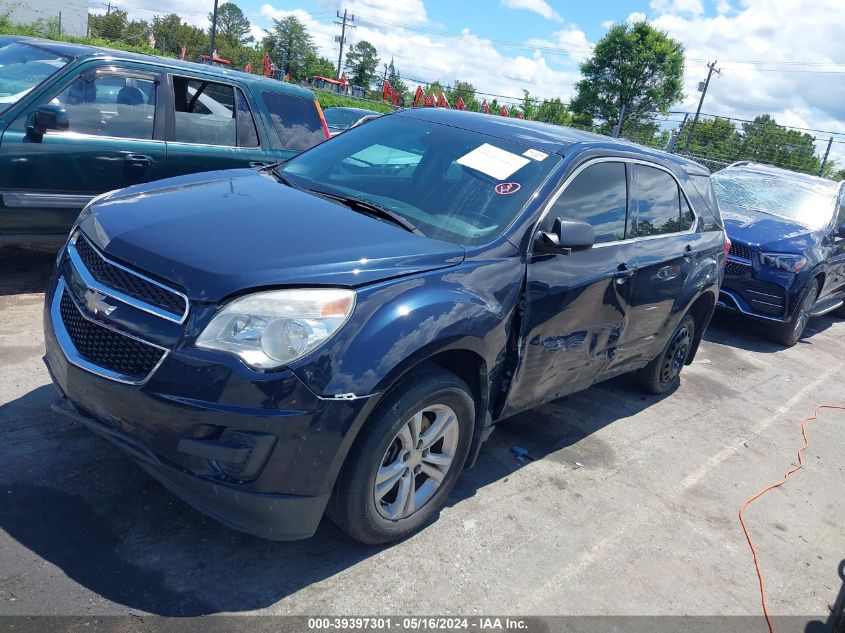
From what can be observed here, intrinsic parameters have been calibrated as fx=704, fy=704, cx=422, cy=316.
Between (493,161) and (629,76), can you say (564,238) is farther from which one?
(629,76)

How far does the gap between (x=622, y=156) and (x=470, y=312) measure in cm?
191

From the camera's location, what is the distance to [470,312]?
9.96 feet

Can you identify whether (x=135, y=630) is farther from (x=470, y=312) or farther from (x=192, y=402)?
(x=470, y=312)

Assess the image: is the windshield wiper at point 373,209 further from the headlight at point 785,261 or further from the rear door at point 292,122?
the headlight at point 785,261

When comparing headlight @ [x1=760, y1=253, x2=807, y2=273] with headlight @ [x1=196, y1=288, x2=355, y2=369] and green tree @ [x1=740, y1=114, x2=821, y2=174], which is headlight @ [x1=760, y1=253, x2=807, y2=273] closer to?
headlight @ [x1=196, y1=288, x2=355, y2=369]

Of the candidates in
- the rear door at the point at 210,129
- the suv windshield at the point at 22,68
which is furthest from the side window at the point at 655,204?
the suv windshield at the point at 22,68

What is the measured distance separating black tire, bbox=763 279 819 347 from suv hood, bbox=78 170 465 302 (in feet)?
21.1

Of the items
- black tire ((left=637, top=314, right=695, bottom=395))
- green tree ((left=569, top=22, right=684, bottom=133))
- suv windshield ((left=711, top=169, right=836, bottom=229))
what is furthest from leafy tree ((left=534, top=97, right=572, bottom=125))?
black tire ((left=637, top=314, right=695, bottom=395))

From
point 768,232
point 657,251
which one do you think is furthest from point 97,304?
point 768,232

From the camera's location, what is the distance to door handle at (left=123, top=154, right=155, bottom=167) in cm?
553

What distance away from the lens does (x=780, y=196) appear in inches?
367

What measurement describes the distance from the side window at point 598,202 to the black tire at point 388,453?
105 centimetres

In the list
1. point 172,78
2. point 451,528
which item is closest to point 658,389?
point 451,528

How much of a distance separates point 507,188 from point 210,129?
11.4 feet
